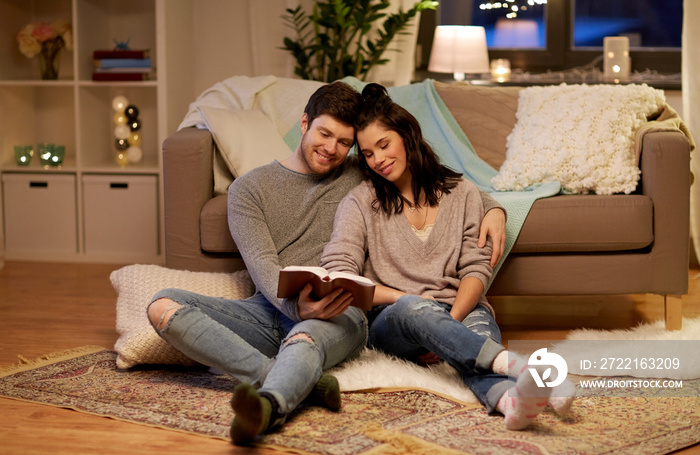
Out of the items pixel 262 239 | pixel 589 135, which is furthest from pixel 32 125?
pixel 589 135

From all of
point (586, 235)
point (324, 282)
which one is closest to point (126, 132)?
point (586, 235)

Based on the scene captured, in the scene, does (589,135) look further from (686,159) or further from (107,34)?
(107,34)

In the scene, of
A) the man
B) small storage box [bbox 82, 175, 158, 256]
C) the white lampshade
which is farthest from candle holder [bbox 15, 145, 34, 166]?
the man

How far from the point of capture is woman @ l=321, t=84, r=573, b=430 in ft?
6.58

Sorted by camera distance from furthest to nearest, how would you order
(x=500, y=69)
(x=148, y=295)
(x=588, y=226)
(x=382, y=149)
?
(x=500, y=69) < (x=588, y=226) < (x=148, y=295) < (x=382, y=149)

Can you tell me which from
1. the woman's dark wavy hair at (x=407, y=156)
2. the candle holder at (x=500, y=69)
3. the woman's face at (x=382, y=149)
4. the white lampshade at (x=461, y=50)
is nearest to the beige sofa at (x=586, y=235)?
the woman's dark wavy hair at (x=407, y=156)

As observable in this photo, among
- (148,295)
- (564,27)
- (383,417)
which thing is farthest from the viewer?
(564,27)

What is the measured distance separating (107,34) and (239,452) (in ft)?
10.4

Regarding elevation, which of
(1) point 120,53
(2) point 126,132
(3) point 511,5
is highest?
(3) point 511,5

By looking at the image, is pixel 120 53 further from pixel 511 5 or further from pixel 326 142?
pixel 326 142

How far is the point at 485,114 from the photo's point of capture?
10.1 ft

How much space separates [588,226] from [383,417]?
3.62 ft

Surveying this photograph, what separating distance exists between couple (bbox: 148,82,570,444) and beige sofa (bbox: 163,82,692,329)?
430 millimetres

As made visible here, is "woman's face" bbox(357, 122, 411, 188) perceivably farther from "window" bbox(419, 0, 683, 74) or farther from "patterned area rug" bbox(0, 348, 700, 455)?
"window" bbox(419, 0, 683, 74)
